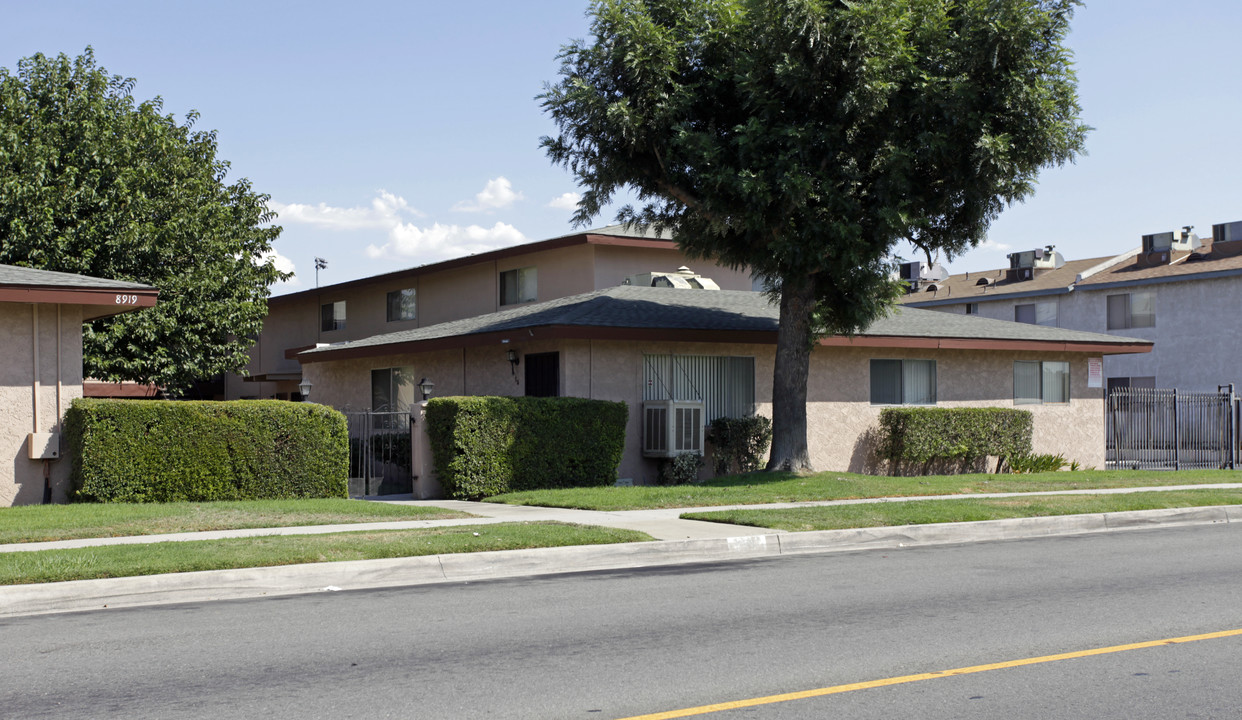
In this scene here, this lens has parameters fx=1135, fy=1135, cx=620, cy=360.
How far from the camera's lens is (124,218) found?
2638cm

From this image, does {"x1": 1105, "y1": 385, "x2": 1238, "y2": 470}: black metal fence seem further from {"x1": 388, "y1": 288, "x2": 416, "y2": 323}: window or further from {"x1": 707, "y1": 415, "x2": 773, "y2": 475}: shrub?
{"x1": 388, "y1": 288, "x2": 416, "y2": 323}: window

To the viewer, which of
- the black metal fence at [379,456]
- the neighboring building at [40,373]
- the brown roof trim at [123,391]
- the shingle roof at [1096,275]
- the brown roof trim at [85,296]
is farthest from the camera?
the brown roof trim at [123,391]

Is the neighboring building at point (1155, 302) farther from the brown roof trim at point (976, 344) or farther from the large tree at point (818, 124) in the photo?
the large tree at point (818, 124)

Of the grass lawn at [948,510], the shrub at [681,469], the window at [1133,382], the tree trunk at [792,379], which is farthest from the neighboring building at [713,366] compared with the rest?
the window at [1133,382]

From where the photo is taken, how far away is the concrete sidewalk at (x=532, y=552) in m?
9.41

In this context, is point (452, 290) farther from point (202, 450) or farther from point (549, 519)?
point (549, 519)

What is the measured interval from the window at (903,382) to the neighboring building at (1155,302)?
1665cm

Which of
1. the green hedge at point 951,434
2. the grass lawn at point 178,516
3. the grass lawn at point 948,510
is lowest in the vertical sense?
the grass lawn at point 948,510

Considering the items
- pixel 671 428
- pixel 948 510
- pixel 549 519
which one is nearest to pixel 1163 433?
pixel 671 428

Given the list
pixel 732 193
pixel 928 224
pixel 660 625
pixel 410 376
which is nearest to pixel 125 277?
pixel 410 376

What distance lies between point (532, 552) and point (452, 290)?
70.5 feet

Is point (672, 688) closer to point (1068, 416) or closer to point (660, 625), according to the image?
point (660, 625)

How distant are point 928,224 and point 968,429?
596 cm

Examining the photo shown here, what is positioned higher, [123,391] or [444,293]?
[444,293]
